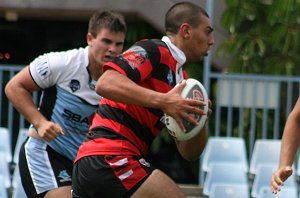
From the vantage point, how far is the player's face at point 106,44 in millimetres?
4980

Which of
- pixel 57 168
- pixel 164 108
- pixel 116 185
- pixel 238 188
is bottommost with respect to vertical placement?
pixel 238 188

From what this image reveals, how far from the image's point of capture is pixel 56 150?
517 centimetres

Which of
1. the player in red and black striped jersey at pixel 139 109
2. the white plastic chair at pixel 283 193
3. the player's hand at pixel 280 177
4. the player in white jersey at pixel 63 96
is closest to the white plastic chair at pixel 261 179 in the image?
the white plastic chair at pixel 283 193

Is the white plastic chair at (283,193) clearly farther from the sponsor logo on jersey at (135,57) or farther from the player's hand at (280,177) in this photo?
the sponsor logo on jersey at (135,57)

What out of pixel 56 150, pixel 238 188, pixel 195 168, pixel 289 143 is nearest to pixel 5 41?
pixel 195 168

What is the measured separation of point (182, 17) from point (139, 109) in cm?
47

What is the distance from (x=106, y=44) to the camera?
5.00 m

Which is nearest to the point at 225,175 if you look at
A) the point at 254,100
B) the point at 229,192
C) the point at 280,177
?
the point at 229,192

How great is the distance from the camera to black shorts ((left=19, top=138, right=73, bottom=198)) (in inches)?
201

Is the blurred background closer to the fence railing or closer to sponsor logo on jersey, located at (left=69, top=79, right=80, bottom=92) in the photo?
the fence railing

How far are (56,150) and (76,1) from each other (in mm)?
4929

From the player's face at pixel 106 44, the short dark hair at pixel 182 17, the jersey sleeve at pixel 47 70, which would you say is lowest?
the jersey sleeve at pixel 47 70

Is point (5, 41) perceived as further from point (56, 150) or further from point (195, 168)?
point (56, 150)

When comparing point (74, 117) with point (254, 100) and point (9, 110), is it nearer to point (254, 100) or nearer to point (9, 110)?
point (9, 110)
